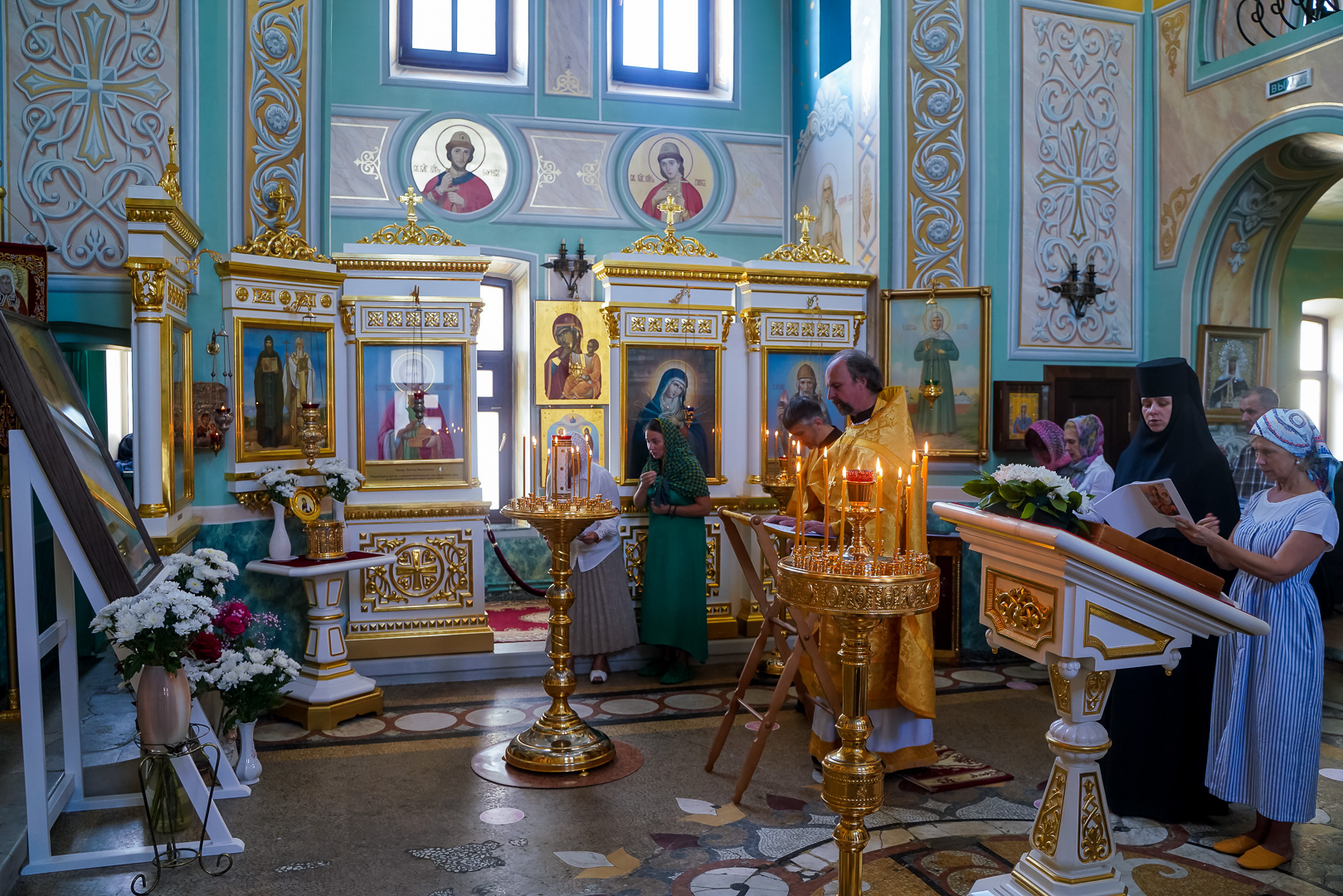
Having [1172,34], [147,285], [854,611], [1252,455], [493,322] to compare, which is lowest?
[854,611]

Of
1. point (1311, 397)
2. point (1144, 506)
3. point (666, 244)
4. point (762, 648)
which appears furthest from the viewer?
point (1311, 397)

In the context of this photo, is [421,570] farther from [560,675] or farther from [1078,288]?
[1078,288]

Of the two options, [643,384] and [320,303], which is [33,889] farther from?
A: [643,384]

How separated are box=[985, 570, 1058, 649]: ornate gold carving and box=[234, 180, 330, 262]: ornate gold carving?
4.83 metres

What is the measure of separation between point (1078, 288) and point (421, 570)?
5.40 meters

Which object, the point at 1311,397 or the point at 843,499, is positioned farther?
the point at 1311,397

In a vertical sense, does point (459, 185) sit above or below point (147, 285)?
above

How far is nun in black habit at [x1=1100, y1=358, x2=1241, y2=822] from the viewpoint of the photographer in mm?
4312

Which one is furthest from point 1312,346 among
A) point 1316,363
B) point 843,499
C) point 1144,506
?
point 843,499

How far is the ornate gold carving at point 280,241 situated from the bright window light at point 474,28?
362 cm

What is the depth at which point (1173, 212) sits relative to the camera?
7988 millimetres

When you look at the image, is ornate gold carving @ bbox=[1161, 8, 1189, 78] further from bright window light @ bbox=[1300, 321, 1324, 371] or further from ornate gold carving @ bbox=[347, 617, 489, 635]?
ornate gold carving @ bbox=[347, 617, 489, 635]

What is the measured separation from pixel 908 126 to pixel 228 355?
16.9 ft

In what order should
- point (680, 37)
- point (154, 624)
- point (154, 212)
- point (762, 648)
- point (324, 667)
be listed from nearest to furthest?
point (154, 624) < point (762, 648) < point (154, 212) < point (324, 667) < point (680, 37)
